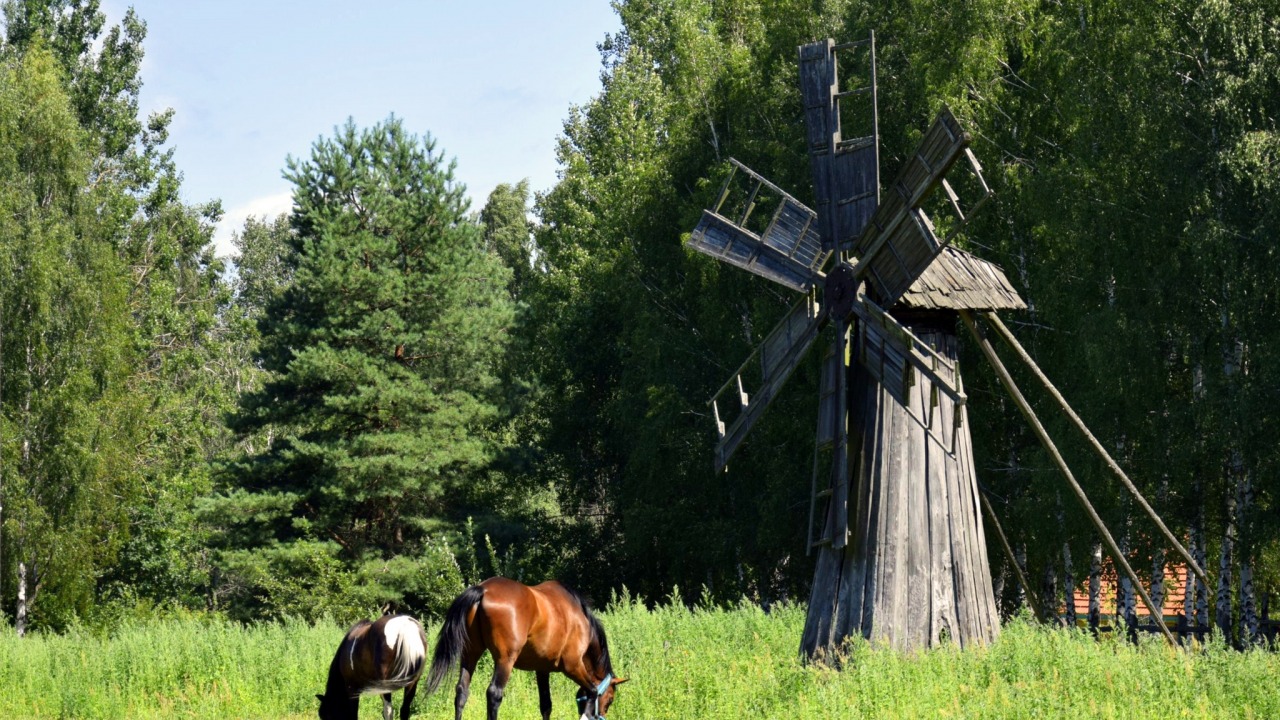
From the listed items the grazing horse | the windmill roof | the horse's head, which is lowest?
the horse's head

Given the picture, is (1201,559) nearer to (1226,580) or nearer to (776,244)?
(1226,580)

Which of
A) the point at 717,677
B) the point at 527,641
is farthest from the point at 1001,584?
the point at 527,641

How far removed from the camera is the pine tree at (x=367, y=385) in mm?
32812

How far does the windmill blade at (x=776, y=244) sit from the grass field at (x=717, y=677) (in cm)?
418

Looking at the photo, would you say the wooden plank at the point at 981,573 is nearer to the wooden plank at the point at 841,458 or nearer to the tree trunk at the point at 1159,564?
the wooden plank at the point at 841,458

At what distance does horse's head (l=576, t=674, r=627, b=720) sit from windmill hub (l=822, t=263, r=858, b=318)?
179 inches

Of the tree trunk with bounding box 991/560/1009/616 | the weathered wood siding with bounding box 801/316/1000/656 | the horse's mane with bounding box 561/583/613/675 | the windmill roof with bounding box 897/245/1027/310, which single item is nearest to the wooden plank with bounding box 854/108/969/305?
the windmill roof with bounding box 897/245/1027/310

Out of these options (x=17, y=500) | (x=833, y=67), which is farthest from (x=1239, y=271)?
(x=17, y=500)

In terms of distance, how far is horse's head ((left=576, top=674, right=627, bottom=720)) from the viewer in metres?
12.3

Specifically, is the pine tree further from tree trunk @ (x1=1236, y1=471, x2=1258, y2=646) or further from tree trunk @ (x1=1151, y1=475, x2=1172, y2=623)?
tree trunk @ (x1=1236, y1=471, x2=1258, y2=646)

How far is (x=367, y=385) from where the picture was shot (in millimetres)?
33812

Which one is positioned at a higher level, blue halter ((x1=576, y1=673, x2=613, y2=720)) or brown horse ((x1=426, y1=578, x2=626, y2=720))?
brown horse ((x1=426, y1=578, x2=626, y2=720))

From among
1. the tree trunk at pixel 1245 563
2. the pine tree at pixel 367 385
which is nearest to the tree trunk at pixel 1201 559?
the tree trunk at pixel 1245 563

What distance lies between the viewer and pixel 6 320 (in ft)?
103
